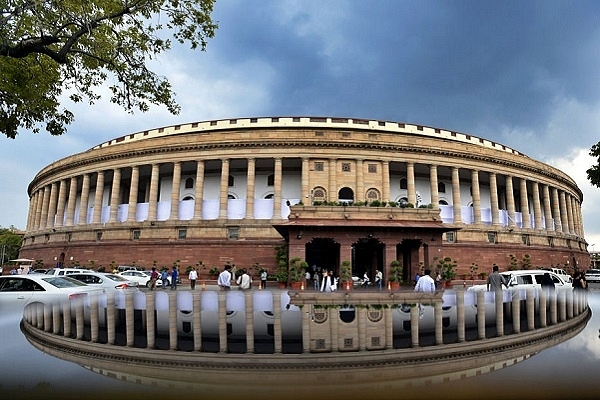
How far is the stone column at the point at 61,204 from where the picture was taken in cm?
4847

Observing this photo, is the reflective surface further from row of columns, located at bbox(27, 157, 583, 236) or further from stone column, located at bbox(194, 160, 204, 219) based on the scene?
stone column, located at bbox(194, 160, 204, 219)

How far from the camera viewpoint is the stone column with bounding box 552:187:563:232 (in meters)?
49.3

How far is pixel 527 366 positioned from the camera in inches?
168

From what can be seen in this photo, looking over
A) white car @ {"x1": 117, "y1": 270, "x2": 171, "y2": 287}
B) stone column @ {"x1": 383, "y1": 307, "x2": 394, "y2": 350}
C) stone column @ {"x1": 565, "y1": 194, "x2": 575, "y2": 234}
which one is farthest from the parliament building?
stone column @ {"x1": 383, "y1": 307, "x2": 394, "y2": 350}

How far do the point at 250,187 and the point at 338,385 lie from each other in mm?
35399

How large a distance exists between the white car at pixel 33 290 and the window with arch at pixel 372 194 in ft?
94.5

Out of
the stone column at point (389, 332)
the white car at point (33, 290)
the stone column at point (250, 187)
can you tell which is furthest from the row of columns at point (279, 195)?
the stone column at point (389, 332)

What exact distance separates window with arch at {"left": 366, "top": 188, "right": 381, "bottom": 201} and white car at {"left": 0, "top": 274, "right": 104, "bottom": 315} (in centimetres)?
2881

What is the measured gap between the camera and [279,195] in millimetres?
38125

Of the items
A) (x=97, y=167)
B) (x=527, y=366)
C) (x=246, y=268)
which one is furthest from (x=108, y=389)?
(x=97, y=167)

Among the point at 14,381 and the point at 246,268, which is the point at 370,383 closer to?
the point at 14,381

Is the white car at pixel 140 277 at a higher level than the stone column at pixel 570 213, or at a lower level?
lower

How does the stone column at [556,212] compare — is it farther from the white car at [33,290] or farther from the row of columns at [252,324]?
the white car at [33,290]

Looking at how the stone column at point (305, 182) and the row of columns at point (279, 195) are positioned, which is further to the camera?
the row of columns at point (279, 195)
